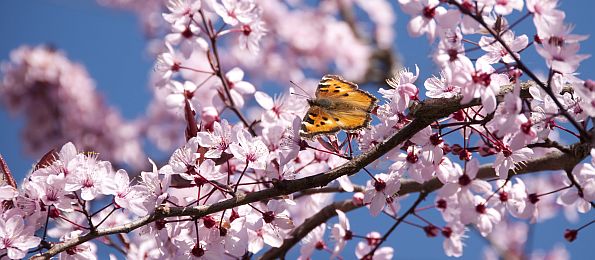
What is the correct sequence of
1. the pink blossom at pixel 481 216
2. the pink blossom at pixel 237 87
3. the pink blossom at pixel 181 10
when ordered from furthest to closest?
the pink blossom at pixel 237 87, the pink blossom at pixel 181 10, the pink blossom at pixel 481 216

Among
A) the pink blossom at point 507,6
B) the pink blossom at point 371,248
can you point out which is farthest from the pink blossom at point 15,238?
the pink blossom at point 507,6

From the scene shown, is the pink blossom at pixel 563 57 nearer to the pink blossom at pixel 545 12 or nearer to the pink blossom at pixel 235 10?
the pink blossom at pixel 545 12

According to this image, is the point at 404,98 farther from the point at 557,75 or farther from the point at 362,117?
A: the point at 557,75

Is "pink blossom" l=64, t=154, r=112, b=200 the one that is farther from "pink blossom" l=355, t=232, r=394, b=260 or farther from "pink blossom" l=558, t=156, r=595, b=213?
"pink blossom" l=558, t=156, r=595, b=213

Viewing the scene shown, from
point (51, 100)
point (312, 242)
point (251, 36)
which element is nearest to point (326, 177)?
point (312, 242)

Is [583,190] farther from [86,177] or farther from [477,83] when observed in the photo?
[86,177]

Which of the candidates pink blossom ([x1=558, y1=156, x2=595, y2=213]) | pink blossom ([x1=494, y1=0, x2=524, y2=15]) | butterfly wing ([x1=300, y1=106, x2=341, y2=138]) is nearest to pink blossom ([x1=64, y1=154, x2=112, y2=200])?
butterfly wing ([x1=300, y1=106, x2=341, y2=138])

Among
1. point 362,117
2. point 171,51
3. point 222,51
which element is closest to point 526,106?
point 362,117
